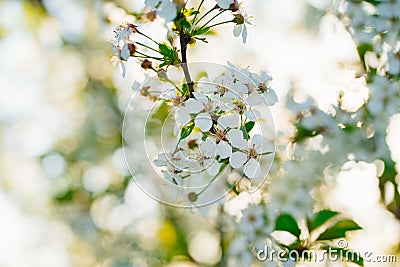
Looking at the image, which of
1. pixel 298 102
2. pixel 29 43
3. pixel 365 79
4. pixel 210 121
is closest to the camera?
pixel 210 121

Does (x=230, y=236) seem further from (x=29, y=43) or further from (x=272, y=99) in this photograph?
(x=29, y=43)

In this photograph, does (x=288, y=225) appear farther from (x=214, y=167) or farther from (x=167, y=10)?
(x=167, y=10)

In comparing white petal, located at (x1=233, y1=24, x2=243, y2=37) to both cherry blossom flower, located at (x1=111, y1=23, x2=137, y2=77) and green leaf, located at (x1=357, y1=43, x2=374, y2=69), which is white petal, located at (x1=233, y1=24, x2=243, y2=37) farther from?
green leaf, located at (x1=357, y1=43, x2=374, y2=69)

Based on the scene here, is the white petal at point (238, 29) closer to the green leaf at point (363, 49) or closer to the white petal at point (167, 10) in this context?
the white petal at point (167, 10)

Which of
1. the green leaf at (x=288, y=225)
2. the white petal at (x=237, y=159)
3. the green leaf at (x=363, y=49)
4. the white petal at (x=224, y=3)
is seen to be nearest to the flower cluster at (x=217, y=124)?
the white petal at (x=237, y=159)

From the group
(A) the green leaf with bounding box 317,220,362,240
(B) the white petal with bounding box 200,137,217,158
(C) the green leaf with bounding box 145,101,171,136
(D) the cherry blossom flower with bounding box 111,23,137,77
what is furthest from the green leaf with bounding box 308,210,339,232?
(D) the cherry blossom flower with bounding box 111,23,137,77

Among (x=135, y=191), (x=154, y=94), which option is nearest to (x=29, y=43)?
(x=135, y=191)
